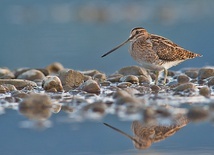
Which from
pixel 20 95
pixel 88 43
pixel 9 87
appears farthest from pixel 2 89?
pixel 88 43

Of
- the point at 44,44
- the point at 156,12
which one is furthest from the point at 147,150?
the point at 156,12

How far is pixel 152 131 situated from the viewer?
752 cm

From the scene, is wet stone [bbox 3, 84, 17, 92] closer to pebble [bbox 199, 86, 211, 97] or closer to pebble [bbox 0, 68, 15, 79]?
pebble [bbox 0, 68, 15, 79]

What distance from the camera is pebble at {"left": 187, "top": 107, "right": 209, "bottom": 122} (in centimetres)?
775

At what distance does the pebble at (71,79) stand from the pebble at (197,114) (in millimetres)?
3202

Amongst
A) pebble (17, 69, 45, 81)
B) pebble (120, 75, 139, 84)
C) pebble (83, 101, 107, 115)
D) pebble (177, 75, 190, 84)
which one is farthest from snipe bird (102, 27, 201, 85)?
pebble (83, 101, 107, 115)

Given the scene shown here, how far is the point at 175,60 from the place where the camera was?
10797mm

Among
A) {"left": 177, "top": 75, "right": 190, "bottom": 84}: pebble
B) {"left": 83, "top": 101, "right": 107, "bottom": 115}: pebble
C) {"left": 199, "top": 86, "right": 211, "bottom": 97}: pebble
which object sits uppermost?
{"left": 177, "top": 75, "right": 190, "bottom": 84}: pebble

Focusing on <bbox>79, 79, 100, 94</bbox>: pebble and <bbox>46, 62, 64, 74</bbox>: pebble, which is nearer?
<bbox>79, 79, 100, 94</bbox>: pebble

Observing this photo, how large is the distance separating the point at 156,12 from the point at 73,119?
13.4 metres

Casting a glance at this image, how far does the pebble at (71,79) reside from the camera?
35.4 ft

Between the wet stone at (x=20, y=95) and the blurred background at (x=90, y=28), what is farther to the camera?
the blurred background at (x=90, y=28)

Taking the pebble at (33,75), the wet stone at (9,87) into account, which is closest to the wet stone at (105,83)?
the pebble at (33,75)

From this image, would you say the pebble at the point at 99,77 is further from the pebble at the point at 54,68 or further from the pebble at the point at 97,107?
the pebble at the point at 97,107
